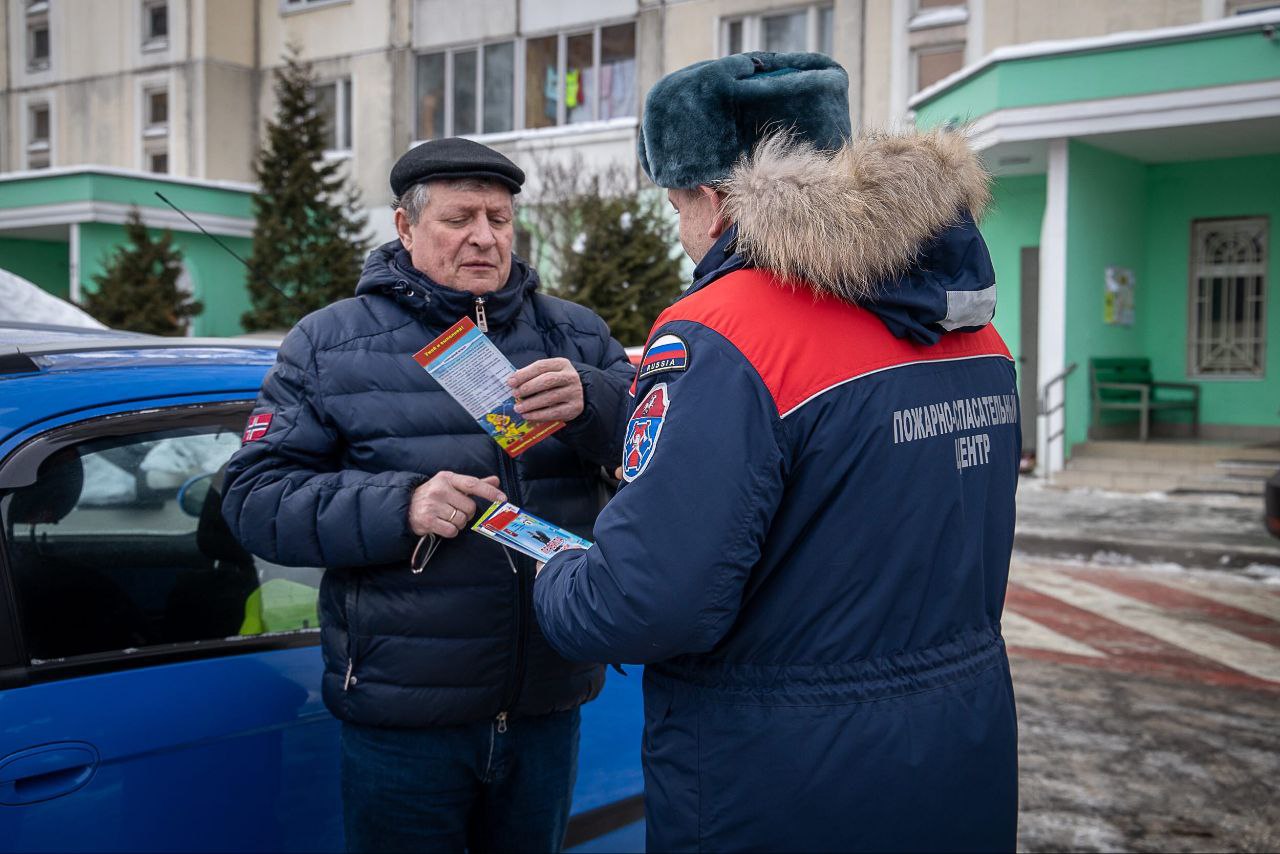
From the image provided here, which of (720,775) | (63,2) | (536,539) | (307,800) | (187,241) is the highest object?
(63,2)

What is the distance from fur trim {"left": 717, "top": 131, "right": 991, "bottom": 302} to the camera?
1487 millimetres

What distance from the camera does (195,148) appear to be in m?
22.4

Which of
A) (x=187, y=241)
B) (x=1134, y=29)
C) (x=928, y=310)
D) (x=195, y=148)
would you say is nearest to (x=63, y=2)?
(x=195, y=148)

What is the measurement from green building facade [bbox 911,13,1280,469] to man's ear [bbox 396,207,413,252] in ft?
35.3

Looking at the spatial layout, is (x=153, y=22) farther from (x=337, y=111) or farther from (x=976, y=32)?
(x=976, y=32)

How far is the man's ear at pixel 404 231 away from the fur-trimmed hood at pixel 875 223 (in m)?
0.86

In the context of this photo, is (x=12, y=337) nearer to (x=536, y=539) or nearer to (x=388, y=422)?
(x=388, y=422)

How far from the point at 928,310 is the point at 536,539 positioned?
0.72 metres

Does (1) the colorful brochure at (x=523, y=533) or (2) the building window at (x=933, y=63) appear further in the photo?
(2) the building window at (x=933, y=63)

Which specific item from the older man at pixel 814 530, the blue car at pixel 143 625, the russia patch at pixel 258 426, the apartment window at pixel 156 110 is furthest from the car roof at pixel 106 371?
the apartment window at pixel 156 110

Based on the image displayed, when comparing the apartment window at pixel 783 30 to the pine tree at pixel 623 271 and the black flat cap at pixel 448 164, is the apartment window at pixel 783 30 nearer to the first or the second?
the pine tree at pixel 623 271

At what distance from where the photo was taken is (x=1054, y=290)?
43.7 ft

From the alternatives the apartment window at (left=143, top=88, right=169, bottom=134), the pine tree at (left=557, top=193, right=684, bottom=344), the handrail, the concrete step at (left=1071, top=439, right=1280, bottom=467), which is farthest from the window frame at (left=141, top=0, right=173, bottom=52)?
the concrete step at (left=1071, top=439, right=1280, bottom=467)

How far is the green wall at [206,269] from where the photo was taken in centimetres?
1880
